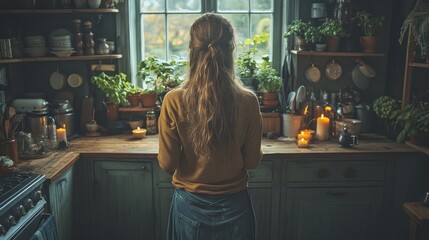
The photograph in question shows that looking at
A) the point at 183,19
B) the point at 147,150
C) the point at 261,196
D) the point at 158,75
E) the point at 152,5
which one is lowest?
the point at 261,196

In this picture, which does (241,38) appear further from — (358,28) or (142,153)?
(142,153)

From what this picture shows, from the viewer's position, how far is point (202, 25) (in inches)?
61.5

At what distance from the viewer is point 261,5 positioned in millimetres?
3217

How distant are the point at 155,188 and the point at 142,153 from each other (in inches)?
9.7

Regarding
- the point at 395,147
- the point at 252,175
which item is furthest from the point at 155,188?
the point at 395,147

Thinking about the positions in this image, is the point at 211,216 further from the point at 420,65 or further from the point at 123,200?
the point at 420,65

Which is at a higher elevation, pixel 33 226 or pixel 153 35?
pixel 153 35

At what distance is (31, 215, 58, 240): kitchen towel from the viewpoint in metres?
1.91

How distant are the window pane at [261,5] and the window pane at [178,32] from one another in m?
0.45

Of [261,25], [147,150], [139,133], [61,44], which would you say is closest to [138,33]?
[61,44]

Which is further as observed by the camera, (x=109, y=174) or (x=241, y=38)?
(x=241, y=38)

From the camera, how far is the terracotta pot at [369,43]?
2893 mm

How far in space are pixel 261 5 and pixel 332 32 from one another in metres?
0.65

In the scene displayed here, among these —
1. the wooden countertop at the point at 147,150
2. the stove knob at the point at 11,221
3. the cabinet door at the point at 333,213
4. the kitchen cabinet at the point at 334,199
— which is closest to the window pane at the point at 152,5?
the wooden countertop at the point at 147,150
